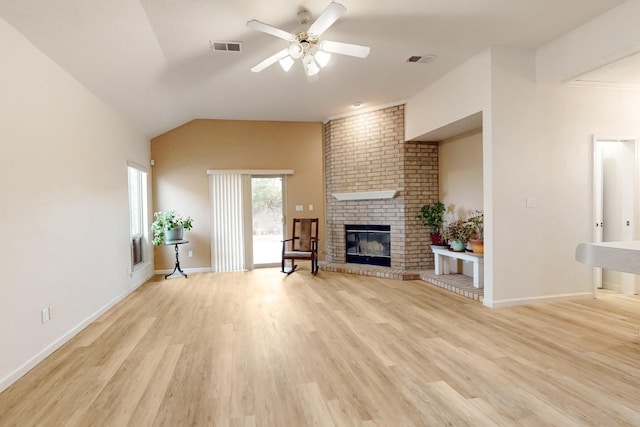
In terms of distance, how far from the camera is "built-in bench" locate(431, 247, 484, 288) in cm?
442

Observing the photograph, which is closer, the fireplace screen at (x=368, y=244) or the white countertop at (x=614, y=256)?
the white countertop at (x=614, y=256)

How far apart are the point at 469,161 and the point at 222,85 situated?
3.68 m

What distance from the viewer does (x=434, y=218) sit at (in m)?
5.47

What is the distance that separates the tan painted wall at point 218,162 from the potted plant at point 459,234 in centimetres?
263

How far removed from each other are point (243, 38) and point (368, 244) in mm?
4017

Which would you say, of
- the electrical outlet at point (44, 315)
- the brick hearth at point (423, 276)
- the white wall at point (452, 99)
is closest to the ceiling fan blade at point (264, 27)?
the white wall at point (452, 99)

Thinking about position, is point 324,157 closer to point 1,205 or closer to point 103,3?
point 103,3

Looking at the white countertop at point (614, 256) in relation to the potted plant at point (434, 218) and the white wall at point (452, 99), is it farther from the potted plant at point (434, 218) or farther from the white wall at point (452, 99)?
the potted plant at point (434, 218)

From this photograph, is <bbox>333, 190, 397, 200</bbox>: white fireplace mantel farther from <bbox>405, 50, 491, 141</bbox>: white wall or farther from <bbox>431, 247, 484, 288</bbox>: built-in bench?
<bbox>431, 247, 484, 288</bbox>: built-in bench

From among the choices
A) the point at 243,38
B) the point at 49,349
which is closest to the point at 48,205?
the point at 49,349

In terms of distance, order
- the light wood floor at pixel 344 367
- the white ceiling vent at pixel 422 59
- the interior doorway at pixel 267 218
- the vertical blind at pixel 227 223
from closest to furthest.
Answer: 1. the light wood floor at pixel 344 367
2. the white ceiling vent at pixel 422 59
3. the vertical blind at pixel 227 223
4. the interior doorway at pixel 267 218

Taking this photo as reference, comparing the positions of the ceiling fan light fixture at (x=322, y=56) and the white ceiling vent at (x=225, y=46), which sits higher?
the white ceiling vent at (x=225, y=46)

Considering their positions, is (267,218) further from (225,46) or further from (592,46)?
(592,46)

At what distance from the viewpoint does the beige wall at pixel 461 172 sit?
195 inches
